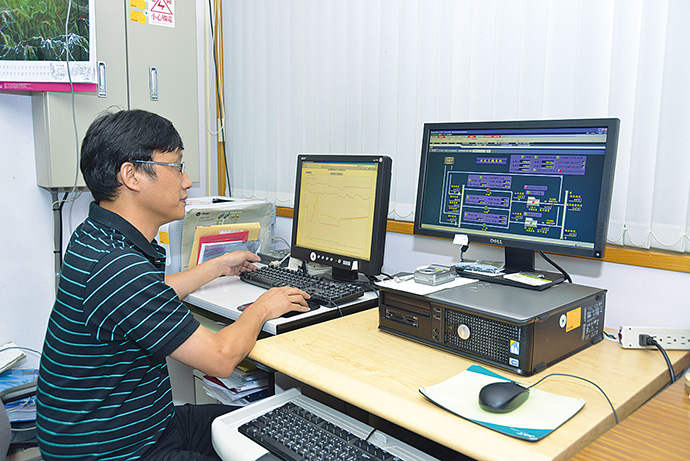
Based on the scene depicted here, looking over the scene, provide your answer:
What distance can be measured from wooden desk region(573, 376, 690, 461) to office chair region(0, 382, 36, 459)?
1.25 m

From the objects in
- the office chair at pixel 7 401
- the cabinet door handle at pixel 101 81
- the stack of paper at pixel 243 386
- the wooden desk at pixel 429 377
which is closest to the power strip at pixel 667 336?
the wooden desk at pixel 429 377

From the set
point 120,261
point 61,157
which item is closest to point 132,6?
point 61,157

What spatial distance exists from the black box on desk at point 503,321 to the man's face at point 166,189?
0.59 meters

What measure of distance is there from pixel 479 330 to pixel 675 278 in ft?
1.96

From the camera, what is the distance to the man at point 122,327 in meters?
1.12

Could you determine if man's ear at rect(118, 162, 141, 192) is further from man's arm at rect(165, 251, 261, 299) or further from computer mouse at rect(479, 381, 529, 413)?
computer mouse at rect(479, 381, 529, 413)

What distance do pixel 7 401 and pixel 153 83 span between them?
56.5 inches

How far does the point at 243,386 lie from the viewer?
1.57 m

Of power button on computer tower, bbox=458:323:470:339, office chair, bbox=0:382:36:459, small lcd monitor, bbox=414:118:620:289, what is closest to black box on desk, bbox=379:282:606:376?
power button on computer tower, bbox=458:323:470:339

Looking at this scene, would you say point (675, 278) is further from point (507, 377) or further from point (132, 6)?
point (132, 6)

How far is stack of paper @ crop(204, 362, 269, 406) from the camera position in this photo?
1.58 meters

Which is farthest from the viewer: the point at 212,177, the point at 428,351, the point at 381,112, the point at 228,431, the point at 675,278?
the point at 212,177

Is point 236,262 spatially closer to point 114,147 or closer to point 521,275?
point 114,147

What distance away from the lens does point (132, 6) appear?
2.23m
